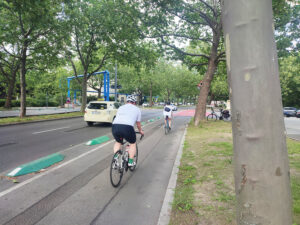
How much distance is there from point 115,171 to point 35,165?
2.32 metres

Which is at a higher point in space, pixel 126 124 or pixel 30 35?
pixel 30 35

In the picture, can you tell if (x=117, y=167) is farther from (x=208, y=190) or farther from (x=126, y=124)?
(x=208, y=190)

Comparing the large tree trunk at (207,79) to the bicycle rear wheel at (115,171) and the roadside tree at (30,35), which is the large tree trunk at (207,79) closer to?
the bicycle rear wheel at (115,171)

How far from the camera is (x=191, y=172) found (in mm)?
4508

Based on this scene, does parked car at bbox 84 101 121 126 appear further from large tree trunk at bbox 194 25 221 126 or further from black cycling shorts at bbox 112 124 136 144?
black cycling shorts at bbox 112 124 136 144

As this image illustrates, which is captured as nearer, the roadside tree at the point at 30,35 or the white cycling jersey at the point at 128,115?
the white cycling jersey at the point at 128,115

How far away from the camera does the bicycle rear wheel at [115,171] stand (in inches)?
151

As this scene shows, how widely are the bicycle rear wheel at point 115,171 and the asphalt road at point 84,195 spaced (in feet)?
0.42

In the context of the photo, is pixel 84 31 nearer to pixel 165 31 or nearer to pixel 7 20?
pixel 7 20

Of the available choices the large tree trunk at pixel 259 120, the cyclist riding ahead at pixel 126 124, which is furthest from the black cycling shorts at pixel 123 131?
the large tree trunk at pixel 259 120

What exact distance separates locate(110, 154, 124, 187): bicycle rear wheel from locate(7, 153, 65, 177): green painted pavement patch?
215 cm

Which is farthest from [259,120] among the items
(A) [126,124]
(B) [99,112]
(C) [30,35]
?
(C) [30,35]

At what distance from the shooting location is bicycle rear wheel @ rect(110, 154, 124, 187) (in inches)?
151

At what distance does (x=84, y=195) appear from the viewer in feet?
11.5
